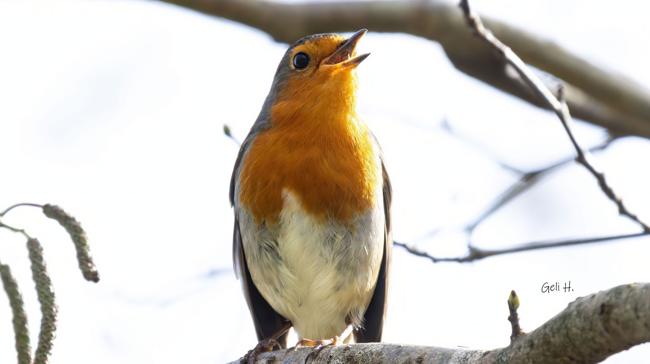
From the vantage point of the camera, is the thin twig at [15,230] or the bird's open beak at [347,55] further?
the bird's open beak at [347,55]

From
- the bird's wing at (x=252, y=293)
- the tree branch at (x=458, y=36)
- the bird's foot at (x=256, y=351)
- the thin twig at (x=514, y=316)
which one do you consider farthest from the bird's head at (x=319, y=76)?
the thin twig at (x=514, y=316)

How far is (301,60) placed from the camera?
246 inches

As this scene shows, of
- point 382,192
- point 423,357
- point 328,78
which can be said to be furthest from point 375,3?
point 423,357

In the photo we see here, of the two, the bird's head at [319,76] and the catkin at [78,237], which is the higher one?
the bird's head at [319,76]

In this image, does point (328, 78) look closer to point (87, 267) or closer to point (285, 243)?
point (285, 243)

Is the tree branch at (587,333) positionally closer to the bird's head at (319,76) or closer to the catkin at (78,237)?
the catkin at (78,237)

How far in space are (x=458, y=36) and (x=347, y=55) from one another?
0.82 metres

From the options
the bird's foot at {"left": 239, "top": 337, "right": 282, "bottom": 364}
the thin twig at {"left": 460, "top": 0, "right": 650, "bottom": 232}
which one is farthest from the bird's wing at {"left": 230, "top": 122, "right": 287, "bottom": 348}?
the thin twig at {"left": 460, "top": 0, "right": 650, "bottom": 232}

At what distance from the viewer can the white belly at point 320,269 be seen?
18.4 ft

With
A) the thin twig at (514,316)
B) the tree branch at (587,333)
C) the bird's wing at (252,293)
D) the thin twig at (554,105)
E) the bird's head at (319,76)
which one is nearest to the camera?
the tree branch at (587,333)

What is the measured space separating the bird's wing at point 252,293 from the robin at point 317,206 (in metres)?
0.02

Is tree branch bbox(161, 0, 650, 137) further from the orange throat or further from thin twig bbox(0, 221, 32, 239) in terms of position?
thin twig bbox(0, 221, 32, 239)

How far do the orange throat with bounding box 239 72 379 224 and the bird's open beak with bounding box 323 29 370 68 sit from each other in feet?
0.28

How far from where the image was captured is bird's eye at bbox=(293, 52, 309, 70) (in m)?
6.24
